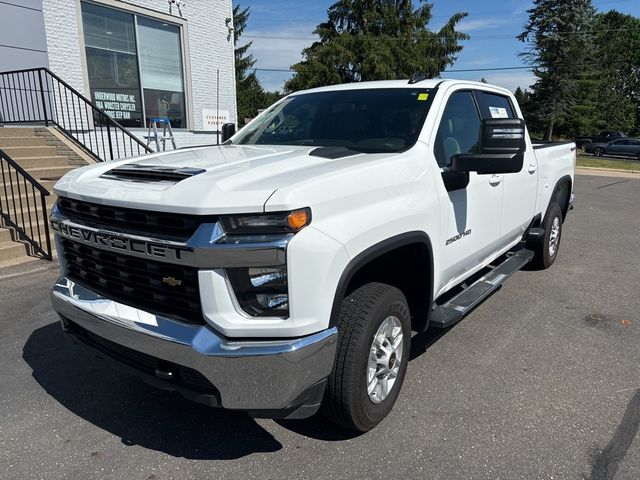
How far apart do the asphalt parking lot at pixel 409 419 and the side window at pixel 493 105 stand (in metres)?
1.80

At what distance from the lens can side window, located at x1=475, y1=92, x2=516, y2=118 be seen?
13.7ft

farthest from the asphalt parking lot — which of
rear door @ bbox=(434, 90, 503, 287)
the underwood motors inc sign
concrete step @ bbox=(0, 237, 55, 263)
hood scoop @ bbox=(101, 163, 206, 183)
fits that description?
the underwood motors inc sign

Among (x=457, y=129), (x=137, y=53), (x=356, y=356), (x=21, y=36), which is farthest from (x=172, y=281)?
(x=137, y=53)

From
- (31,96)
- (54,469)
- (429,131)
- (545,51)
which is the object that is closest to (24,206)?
(31,96)

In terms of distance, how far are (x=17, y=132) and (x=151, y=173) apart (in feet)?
24.8

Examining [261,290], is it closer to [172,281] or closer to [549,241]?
[172,281]

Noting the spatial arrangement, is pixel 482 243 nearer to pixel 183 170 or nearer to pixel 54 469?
pixel 183 170

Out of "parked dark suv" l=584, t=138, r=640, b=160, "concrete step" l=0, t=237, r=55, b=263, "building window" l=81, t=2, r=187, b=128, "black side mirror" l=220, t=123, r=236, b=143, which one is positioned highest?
"building window" l=81, t=2, r=187, b=128

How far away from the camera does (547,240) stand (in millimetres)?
5676

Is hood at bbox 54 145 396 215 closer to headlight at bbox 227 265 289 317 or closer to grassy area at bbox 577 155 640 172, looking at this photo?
headlight at bbox 227 265 289 317

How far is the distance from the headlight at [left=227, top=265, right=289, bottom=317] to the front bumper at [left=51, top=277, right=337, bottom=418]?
0.45ft

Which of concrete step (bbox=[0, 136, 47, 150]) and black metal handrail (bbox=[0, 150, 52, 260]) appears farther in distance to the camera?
concrete step (bbox=[0, 136, 47, 150])

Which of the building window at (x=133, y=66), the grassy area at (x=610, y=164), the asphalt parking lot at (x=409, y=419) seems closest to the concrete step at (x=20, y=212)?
the asphalt parking lot at (x=409, y=419)

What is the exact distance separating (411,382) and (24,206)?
5958 mm
